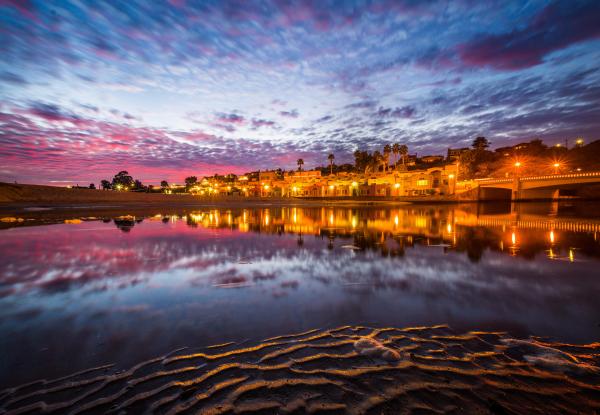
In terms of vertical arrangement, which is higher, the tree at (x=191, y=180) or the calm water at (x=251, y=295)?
the tree at (x=191, y=180)

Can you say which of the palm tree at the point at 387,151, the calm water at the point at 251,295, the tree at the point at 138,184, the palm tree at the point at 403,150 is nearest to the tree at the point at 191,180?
the tree at the point at 138,184

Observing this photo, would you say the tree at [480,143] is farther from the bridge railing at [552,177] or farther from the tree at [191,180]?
the tree at [191,180]

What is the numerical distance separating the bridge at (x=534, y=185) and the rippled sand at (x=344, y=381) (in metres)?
79.3

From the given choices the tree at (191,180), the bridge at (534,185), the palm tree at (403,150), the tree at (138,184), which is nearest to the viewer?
the bridge at (534,185)

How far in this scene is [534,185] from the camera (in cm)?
6506

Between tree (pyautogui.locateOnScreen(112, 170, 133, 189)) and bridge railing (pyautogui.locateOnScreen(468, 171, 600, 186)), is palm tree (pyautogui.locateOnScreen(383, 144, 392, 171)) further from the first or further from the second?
tree (pyautogui.locateOnScreen(112, 170, 133, 189))

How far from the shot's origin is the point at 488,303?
5.39 m

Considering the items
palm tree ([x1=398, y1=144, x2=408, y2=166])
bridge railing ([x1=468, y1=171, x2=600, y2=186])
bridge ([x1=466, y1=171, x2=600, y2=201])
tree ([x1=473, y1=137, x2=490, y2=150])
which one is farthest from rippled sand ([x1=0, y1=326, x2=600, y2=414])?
tree ([x1=473, y1=137, x2=490, y2=150])

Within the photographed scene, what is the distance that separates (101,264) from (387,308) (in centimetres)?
910

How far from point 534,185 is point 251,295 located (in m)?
85.8

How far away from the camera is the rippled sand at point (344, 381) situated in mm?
2580

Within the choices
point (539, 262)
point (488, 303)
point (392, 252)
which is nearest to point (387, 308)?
point (488, 303)

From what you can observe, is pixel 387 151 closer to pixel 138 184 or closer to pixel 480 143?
pixel 480 143

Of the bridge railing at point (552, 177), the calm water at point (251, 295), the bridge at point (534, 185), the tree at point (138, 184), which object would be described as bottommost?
the calm water at point (251, 295)
